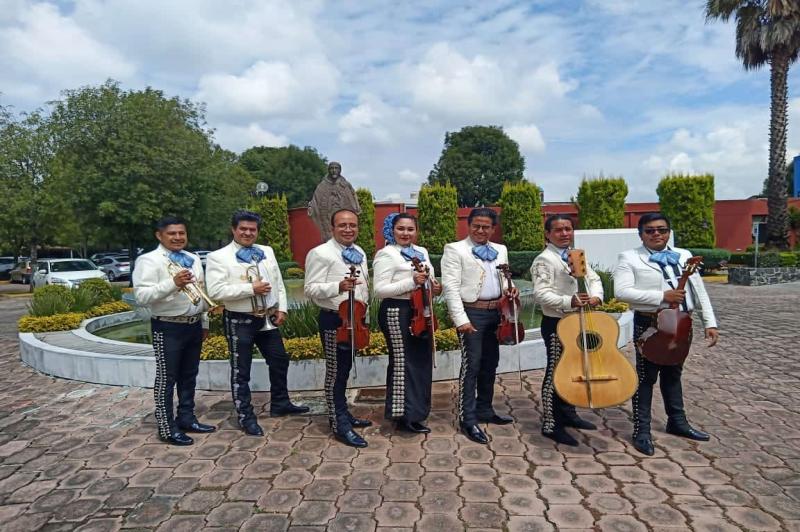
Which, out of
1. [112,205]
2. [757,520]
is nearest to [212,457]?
[757,520]

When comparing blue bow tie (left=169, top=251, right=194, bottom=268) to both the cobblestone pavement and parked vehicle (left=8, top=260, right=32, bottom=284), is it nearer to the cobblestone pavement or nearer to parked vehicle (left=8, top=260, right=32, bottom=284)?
the cobblestone pavement

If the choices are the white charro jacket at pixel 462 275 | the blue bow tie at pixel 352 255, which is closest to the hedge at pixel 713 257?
the white charro jacket at pixel 462 275

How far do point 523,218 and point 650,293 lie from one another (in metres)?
15.8

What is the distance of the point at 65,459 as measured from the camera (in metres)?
3.90

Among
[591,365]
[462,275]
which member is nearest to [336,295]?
[462,275]

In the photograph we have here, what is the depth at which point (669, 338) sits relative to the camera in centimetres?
364

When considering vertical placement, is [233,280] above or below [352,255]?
below

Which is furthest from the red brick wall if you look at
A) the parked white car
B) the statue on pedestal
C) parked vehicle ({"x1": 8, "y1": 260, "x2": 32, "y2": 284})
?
the statue on pedestal

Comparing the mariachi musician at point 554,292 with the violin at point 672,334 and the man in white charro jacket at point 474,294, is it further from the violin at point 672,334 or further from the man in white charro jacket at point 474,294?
the violin at point 672,334

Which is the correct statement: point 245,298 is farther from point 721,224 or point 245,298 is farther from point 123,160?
point 721,224

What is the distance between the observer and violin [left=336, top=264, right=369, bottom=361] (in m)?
3.84

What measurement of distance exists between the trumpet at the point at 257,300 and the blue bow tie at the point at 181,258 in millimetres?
445

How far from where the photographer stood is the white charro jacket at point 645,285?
3739 millimetres

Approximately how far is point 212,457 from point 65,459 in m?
1.07
